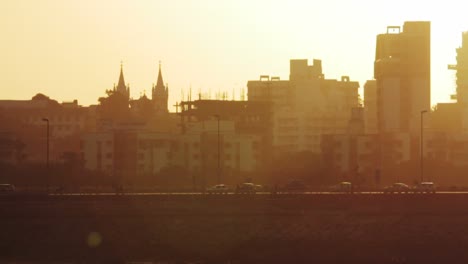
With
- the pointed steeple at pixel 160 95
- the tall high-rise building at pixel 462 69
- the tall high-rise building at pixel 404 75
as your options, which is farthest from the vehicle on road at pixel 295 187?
the pointed steeple at pixel 160 95

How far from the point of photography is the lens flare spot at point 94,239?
160ft

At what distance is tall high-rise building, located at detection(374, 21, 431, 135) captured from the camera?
103m

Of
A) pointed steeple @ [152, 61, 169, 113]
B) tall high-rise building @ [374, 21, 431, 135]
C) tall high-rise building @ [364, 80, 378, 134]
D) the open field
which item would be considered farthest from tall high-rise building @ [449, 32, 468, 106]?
the open field

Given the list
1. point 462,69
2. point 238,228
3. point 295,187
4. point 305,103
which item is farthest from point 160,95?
point 238,228

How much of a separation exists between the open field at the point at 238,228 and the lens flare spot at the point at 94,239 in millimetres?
40

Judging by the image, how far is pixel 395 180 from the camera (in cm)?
8875

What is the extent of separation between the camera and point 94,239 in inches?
1946

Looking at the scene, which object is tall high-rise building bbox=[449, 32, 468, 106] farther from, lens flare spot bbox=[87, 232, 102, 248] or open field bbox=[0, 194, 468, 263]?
lens flare spot bbox=[87, 232, 102, 248]

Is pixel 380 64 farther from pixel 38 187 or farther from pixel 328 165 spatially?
pixel 38 187

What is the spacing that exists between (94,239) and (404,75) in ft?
194

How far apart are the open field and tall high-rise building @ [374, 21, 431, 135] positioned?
51.2 metres

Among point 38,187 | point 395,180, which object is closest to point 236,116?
point 395,180

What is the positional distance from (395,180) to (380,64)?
17849 millimetres

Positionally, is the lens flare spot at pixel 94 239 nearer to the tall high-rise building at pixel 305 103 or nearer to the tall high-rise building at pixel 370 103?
the tall high-rise building at pixel 305 103
